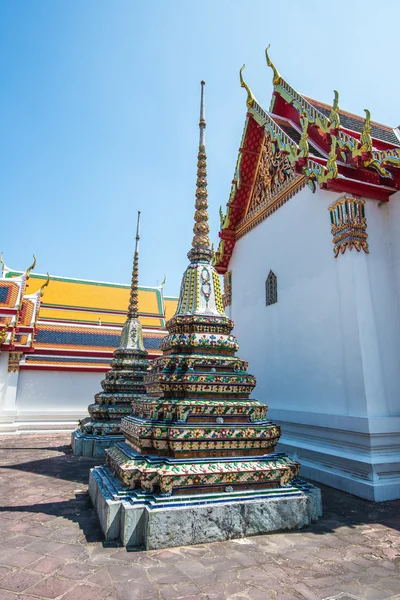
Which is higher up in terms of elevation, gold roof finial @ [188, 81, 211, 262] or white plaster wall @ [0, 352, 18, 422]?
gold roof finial @ [188, 81, 211, 262]

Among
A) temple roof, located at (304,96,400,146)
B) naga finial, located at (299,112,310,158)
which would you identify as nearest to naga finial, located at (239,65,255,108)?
temple roof, located at (304,96,400,146)

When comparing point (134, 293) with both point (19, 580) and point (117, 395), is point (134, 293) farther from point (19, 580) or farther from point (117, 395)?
point (19, 580)

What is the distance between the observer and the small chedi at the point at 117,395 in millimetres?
7898

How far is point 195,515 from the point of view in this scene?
10.7 ft

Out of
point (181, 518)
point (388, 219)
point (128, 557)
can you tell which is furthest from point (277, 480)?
point (388, 219)

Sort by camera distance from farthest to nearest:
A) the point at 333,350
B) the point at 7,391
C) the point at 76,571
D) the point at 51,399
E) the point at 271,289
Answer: the point at 51,399 < the point at 7,391 < the point at 271,289 < the point at 333,350 < the point at 76,571

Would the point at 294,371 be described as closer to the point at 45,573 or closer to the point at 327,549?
the point at 327,549

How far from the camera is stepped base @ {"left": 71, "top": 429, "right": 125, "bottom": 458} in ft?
25.5

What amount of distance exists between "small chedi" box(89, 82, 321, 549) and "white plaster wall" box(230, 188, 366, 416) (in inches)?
78.8

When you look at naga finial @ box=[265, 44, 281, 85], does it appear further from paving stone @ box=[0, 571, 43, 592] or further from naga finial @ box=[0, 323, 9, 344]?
naga finial @ box=[0, 323, 9, 344]

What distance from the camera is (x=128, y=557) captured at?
2.92 metres

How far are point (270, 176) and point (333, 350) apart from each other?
432cm

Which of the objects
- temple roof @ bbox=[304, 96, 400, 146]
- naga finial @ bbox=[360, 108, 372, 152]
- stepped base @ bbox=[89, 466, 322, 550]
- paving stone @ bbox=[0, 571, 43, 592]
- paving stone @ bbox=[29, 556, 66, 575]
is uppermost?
temple roof @ bbox=[304, 96, 400, 146]

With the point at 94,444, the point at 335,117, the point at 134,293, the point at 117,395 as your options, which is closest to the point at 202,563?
the point at 94,444
